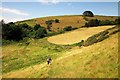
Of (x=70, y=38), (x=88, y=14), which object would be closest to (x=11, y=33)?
(x=70, y=38)

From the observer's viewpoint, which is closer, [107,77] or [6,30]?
[107,77]

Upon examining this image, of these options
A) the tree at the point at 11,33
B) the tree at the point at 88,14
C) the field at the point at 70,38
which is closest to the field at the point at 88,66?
the field at the point at 70,38

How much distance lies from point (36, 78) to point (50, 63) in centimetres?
518

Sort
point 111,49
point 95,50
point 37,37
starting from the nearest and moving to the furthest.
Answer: point 111,49 → point 95,50 → point 37,37

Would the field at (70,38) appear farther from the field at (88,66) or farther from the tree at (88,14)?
the tree at (88,14)

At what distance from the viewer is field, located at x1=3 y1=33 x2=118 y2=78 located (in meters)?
37.1

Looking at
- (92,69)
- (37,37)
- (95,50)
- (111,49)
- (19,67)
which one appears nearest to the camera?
(92,69)

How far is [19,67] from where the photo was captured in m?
55.3

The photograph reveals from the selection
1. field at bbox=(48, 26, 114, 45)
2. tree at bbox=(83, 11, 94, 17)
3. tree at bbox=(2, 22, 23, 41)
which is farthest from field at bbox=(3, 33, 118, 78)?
tree at bbox=(83, 11, 94, 17)

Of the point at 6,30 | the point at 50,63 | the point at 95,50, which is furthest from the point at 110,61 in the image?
the point at 6,30

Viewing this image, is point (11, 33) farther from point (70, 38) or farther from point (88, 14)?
point (88, 14)

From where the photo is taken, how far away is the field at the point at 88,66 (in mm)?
37088

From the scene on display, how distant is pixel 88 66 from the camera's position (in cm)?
3938

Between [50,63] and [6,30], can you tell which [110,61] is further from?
[6,30]
